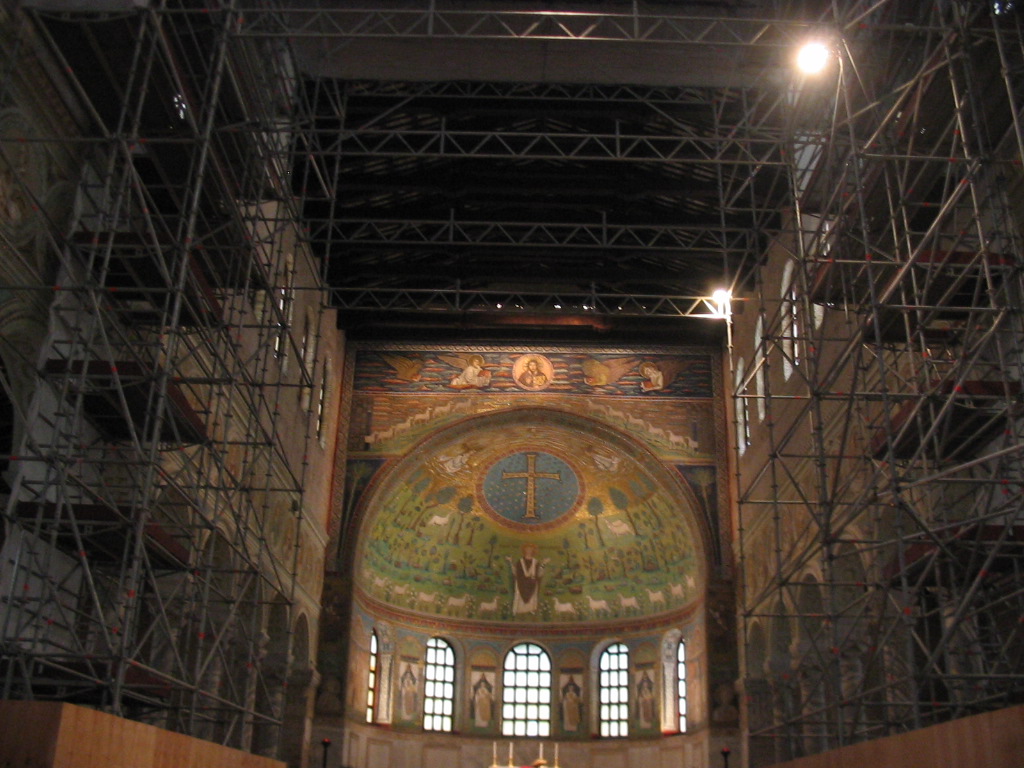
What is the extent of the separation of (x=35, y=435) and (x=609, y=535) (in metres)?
19.8

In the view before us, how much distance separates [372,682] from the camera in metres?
28.4

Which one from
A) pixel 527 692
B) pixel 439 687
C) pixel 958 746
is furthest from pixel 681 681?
pixel 958 746

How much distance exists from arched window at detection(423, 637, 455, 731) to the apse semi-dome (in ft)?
3.04

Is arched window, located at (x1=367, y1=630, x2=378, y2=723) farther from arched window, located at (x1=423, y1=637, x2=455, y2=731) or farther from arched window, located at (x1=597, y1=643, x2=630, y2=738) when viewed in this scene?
arched window, located at (x1=597, y1=643, x2=630, y2=738)

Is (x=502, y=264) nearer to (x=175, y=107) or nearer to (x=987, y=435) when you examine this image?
(x=175, y=107)

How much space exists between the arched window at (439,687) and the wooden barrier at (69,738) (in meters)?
20.2

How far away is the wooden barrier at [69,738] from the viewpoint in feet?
27.7

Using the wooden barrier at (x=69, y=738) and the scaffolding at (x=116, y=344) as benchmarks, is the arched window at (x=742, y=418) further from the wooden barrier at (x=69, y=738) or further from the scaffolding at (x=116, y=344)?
the wooden barrier at (x=69, y=738)

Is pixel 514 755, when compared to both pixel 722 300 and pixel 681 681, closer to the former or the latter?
pixel 681 681

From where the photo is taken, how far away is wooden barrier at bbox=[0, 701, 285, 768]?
27.7 feet

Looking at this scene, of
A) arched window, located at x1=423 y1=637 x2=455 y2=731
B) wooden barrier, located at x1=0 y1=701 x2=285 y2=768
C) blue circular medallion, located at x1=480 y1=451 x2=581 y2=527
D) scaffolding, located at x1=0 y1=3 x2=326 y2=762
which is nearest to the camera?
wooden barrier, located at x1=0 y1=701 x2=285 y2=768

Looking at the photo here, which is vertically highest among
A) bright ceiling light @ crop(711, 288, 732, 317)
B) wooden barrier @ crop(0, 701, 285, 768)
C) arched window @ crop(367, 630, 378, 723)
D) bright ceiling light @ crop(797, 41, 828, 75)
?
bright ceiling light @ crop(711, 288, 732, 317)

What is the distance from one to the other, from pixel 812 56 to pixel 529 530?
17.3 metres

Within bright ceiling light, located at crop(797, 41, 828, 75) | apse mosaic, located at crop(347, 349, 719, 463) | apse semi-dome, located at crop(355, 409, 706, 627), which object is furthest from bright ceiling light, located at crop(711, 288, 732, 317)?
bright ceiling light, located at crop(797, 41, 828, 75)
